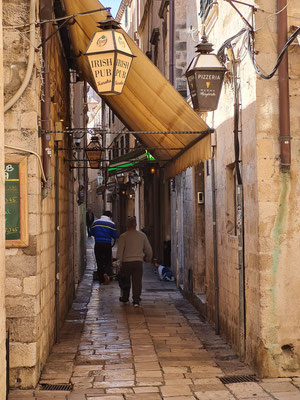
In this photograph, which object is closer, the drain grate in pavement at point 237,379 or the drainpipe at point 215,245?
the drain grate in pavement at point 237,379

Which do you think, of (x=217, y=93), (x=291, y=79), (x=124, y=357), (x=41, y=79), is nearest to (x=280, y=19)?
(x=291, y=79)

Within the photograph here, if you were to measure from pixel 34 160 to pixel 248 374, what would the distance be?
3523 mm

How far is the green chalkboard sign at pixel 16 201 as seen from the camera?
626 centimetres

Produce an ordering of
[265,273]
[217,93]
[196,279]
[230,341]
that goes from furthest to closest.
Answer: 1. [196,279]
2. [230,341]
3. [217,93]
4. [265,273]

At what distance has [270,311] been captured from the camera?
6.65 meters

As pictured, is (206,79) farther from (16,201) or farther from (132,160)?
(132,160)

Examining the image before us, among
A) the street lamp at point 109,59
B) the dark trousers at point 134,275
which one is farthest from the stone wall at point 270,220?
the dark trousers at point 134,275

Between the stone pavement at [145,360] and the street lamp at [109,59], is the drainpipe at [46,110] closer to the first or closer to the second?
the street lamp at [109,59]

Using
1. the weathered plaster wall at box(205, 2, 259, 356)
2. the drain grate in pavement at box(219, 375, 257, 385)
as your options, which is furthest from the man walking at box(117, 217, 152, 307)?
the drain grate in pavement at box(219, 375, 257, 385)

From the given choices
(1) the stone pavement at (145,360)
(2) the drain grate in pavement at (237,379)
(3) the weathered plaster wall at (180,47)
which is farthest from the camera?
(3) the weathered plaster wall at (180,47)

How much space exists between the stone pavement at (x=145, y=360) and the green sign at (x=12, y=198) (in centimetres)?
177

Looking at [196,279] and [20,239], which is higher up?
[20,239]

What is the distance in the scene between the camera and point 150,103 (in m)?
8.29

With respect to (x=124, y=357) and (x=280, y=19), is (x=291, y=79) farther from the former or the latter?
(x=124, y=357)
